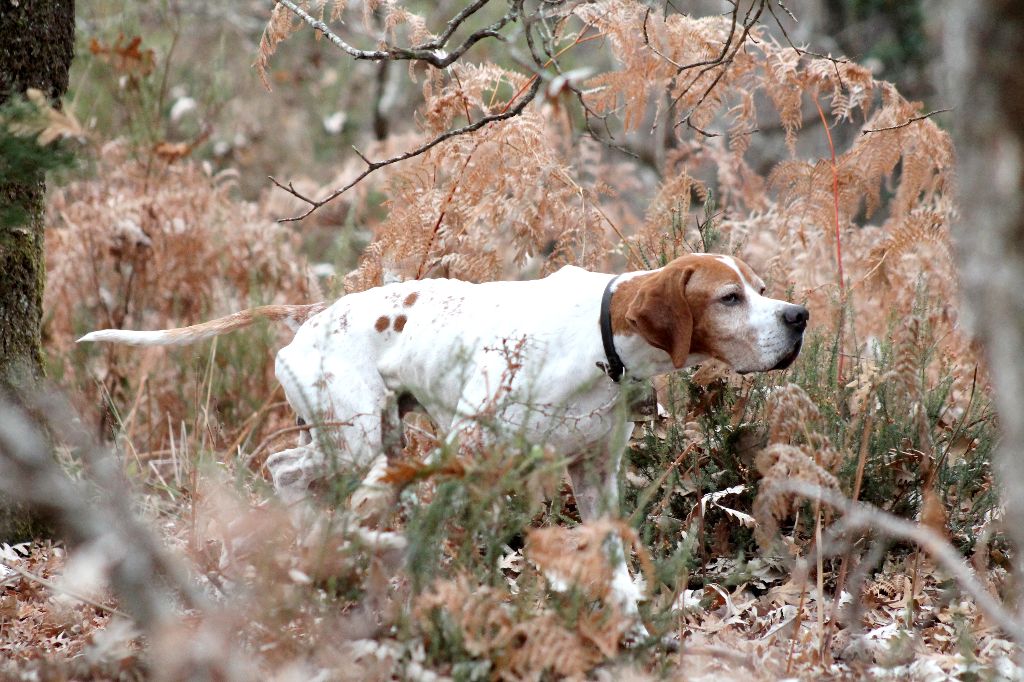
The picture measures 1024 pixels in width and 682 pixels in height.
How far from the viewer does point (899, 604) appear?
3578 mm

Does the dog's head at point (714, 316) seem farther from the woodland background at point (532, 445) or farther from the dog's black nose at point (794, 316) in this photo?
the woodland background at point (532, 445)

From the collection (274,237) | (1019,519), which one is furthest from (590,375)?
(274,237)

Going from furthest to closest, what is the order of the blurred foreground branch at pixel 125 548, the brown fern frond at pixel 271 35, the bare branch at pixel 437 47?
1. the brown fern frond at pixel 271 35
2. the bare branch at pixel 437 47
3. the blurred foreground branch at pixel 125 548

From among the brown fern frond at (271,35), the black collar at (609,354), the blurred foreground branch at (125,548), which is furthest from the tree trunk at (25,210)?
the black collar at (609,354)

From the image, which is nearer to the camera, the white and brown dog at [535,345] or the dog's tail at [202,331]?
the white and brown dog at [535,345]

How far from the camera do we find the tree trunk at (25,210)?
12.4 feet

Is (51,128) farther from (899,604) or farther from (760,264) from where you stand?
(760,264)

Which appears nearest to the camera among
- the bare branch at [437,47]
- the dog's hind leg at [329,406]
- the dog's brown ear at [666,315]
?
the bare branch at [437,47]

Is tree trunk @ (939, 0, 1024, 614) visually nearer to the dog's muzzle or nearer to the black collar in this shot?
the dog's muzzle

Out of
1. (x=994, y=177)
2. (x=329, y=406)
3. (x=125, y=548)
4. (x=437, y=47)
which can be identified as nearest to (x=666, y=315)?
(x=437, y=47)

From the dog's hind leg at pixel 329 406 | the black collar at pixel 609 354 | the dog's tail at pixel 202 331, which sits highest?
the black collar at pixel 609 354

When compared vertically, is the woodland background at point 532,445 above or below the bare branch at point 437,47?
below

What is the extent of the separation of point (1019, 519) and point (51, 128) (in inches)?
81.6

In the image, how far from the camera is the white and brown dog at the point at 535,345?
11.2 ft
